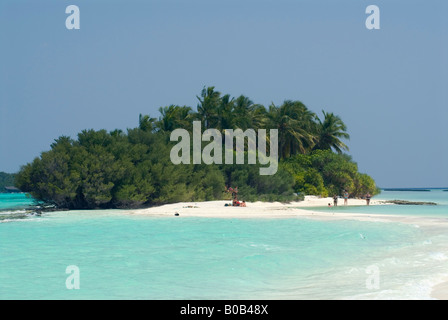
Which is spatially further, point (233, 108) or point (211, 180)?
point (233, 108)

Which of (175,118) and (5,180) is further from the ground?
(175,118)

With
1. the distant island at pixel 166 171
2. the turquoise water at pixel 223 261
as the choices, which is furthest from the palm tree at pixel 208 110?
the turquoise water at pixel 223 261

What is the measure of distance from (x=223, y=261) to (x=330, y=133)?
45.6 meters

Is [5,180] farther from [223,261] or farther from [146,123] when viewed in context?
[223,261]

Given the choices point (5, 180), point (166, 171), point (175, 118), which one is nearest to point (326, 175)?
point (175, 118)

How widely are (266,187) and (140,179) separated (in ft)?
36.1

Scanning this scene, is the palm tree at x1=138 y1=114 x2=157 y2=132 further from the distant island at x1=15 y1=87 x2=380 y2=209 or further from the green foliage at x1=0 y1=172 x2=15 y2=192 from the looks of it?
the green foliage at x1=0 y1=172 x2=15 y2=192

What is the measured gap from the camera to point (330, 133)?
2217 inches

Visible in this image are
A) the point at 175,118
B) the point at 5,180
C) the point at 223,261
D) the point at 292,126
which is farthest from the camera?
the point at 5,180

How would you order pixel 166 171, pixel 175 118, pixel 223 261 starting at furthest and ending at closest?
pixel 175 118
pixel 166 171
pixel 223 261

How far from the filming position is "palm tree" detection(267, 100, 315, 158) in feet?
171

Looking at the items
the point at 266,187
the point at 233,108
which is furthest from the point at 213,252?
the point at 233,108

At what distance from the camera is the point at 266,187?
40.5 m
